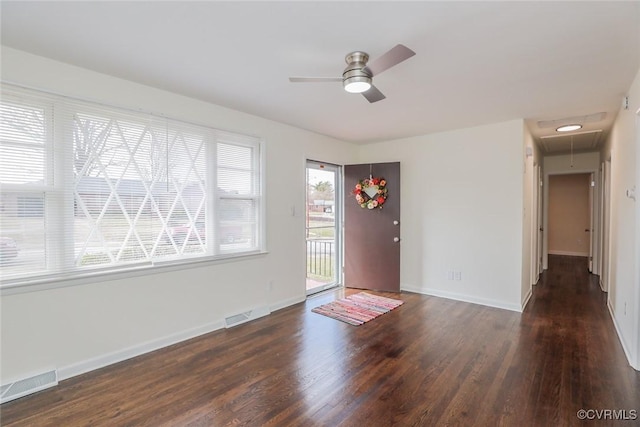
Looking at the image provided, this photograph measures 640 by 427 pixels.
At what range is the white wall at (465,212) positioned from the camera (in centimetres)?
404

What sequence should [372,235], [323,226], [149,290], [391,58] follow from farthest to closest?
[323,226]
[372,235]
[149,290]
[391,58]

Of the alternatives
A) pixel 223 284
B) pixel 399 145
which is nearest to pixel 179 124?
pixel 223 284

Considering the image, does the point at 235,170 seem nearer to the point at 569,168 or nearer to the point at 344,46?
the point at 344,46

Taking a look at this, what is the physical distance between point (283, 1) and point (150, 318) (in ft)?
9.25

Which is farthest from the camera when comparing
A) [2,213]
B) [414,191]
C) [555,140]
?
[555,140]

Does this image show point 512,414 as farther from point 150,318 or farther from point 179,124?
point 179,124

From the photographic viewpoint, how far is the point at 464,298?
14.6 ft

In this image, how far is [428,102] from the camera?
327 cm

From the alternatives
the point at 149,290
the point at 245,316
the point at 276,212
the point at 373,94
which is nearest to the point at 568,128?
the point at 373,94

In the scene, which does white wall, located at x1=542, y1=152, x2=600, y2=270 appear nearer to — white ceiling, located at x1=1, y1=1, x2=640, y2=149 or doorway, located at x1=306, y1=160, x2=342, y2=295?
white ceiling, located at x1=1, y1=1, x2=640, y2=149

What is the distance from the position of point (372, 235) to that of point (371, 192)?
70 centimetres

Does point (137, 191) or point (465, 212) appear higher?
point (137, 191)

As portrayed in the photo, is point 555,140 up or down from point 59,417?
up

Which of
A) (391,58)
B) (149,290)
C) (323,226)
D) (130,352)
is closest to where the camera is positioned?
(391,58)
